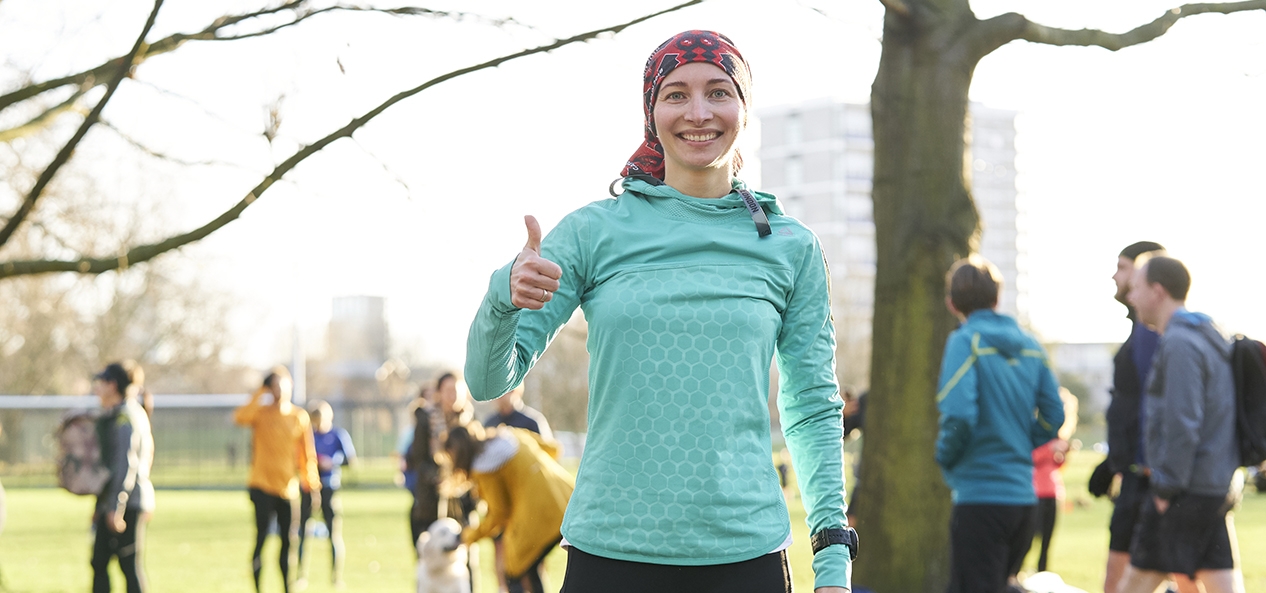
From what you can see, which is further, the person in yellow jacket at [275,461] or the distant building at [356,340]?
the distant building at [356,340]

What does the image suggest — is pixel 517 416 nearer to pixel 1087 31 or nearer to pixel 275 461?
pixel 275 461

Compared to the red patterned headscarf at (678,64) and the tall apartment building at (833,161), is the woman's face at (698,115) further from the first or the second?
the tall apartment building at (833,161)

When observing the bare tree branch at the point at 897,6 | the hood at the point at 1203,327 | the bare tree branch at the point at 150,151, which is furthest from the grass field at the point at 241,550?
the bare tree branch at the point at 150,151

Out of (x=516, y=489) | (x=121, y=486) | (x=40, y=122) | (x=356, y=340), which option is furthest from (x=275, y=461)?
(x=356, y=340)

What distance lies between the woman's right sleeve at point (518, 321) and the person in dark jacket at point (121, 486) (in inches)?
293

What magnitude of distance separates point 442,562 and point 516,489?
1714 mm

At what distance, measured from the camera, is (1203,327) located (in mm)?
6121

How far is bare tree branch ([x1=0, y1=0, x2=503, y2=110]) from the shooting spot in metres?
7.26

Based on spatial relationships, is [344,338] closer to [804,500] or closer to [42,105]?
[42,105]

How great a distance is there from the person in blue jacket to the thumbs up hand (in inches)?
168

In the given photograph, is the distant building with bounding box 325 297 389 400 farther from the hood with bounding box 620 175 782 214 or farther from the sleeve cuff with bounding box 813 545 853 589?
the sleeve cuff with bounding box 813 545 853 589

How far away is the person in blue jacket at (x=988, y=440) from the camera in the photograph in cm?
636

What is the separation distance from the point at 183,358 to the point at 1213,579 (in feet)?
184

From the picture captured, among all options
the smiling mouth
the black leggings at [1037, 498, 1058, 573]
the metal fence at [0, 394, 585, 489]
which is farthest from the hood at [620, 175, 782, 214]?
the metal fence at [0, 394, 585, 489]
